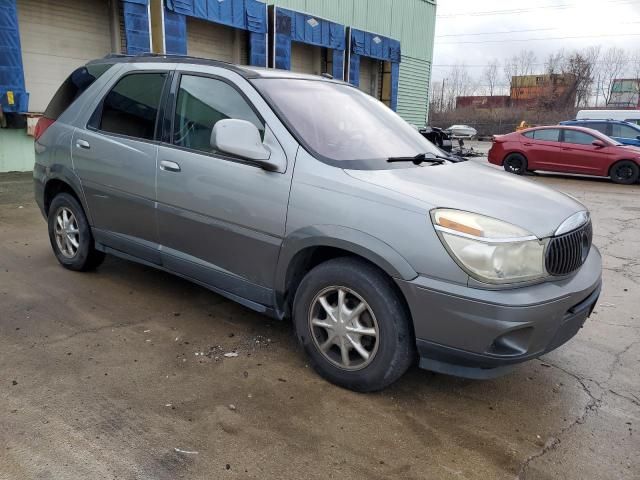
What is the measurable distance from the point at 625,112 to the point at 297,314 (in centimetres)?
2442

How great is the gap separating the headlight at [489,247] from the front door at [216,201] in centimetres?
97

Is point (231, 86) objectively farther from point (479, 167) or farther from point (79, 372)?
point (79, 372)

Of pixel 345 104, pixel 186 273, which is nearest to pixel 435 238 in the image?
pixel 345 104

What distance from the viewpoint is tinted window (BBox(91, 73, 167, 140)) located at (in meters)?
3.83

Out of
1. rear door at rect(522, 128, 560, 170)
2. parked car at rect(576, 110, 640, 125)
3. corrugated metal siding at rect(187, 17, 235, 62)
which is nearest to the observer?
rear door at rect(522, 128, 560, 170)

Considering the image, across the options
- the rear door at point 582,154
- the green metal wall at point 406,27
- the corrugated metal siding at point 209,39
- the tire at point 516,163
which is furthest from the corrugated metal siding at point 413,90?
the rear door at point 582,154

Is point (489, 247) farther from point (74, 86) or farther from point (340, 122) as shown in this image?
point (74, 86)

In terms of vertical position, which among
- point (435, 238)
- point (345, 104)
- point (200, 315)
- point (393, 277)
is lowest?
point (200, 315)

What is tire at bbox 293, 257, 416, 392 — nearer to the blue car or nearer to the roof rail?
the roof rail

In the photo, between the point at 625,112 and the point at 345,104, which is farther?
the point at 625,112

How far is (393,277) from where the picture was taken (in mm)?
2650

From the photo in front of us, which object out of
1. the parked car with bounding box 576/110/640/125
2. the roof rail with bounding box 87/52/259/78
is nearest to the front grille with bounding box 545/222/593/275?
the roof rail with bounding box 87/52/259/78

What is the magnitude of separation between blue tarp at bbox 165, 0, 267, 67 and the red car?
7.46 m

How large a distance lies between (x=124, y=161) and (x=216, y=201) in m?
1.03
